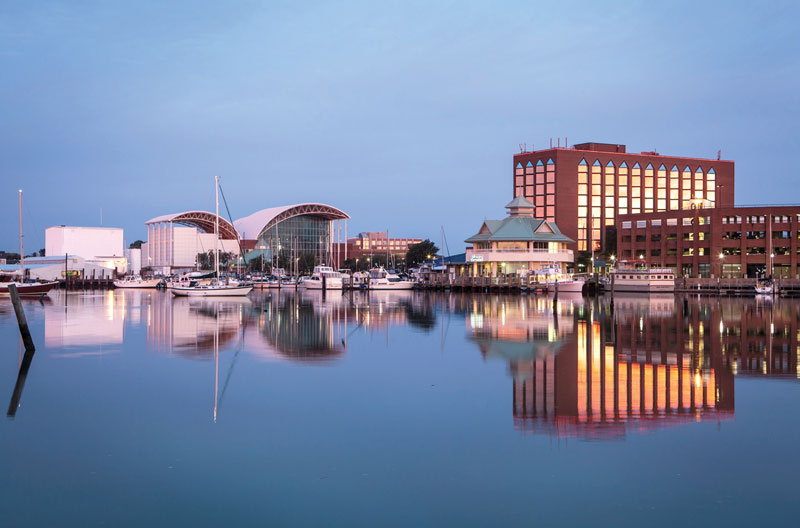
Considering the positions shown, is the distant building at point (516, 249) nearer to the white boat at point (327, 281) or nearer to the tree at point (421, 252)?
the white boat at point (327, 281)

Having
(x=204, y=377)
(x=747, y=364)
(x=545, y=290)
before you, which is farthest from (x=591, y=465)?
(x=545, y=290)

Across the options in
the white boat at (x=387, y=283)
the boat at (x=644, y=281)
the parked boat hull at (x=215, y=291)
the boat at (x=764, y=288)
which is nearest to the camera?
the parked boat hull at (x=215, y=291)

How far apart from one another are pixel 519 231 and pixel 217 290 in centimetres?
4840

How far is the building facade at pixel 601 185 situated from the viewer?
5344 inches

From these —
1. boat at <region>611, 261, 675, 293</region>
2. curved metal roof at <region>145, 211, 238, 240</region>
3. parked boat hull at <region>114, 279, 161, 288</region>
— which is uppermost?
curved metal roof at <region>145, 211, 238, 240</region>

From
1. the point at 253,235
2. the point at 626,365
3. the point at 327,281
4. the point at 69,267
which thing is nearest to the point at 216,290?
the point at 327,281

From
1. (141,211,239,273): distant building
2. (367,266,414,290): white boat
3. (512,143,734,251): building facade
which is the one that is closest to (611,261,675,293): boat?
(367,266,414,290): white boat

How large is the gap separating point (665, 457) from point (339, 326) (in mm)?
26954

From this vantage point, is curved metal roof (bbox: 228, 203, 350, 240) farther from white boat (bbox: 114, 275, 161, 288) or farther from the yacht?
the yacht

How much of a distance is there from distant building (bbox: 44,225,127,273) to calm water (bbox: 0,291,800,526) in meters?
130

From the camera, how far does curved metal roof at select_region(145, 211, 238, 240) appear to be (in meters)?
148

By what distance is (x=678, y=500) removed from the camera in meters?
9.83

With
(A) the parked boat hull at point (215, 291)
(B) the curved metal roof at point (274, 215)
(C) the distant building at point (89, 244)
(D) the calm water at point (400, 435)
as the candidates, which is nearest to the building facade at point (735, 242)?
(A) the parked boat hull at point (215, 291)

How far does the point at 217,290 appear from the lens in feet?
230
